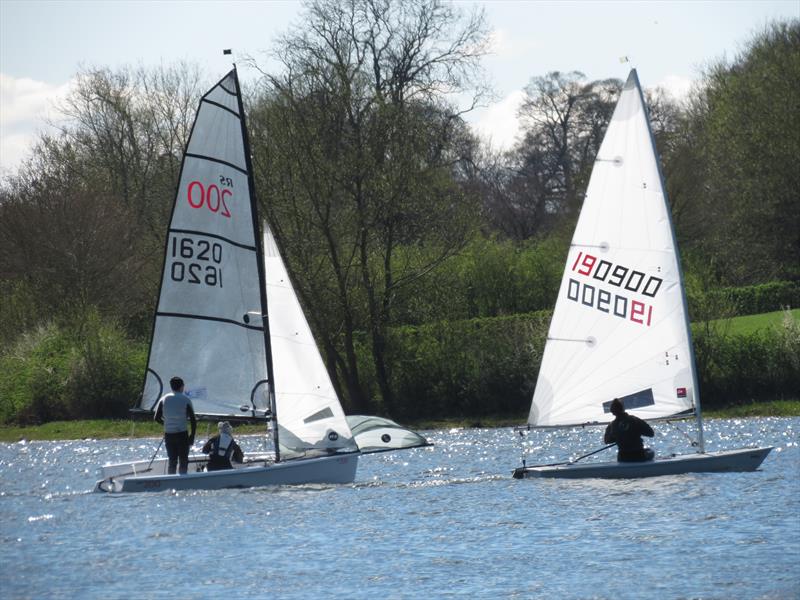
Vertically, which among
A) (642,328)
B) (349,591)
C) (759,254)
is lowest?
(349,591)

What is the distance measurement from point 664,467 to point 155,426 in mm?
23221

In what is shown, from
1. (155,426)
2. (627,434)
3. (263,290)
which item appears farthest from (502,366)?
(627,434)

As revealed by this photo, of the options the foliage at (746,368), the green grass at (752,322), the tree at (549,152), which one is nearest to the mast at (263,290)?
the foliage at (746,368)

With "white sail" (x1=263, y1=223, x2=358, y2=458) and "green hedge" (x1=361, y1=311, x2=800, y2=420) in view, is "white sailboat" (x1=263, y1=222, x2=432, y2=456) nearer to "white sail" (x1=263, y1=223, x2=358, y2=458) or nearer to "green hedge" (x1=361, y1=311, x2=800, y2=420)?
"white sail" (x1=263, y1=223, x2=358, y2=458)

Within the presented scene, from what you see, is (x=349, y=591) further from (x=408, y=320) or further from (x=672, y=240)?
(x=408, y=320)

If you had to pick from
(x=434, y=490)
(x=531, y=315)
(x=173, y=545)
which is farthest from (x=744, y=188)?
(x=173, y=545)

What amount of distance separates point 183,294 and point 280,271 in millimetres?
1803

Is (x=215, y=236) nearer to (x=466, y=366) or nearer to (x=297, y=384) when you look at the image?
(x=297, y=384)

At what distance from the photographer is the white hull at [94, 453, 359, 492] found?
21.3m

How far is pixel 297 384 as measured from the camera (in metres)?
23.1

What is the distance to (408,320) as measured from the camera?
4238 centimetres

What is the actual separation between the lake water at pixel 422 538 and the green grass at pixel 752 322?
15.1m

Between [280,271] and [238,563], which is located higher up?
[280,271]

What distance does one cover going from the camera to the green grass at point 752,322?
39.8m
